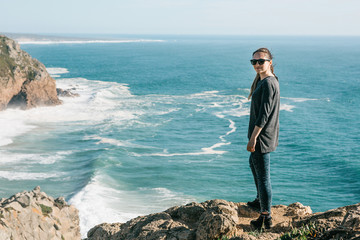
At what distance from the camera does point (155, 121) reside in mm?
49125

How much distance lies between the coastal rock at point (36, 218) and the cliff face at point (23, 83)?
4217cm

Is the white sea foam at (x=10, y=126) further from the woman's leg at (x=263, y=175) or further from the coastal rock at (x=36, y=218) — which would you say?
the woman's leg at (x=263, y=175)

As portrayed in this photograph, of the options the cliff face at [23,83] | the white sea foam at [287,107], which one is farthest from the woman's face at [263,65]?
the white sea foam at [287,107]

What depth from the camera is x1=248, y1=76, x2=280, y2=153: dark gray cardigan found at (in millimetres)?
6430

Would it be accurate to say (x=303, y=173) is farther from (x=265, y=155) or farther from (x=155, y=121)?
(x=265, y=155)

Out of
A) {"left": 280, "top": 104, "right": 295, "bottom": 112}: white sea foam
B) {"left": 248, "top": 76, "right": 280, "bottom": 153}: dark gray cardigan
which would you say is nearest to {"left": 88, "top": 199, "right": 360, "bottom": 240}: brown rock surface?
{"left": 248, "top": 76, "right": 280, "bottom": 153}: dark gray cardigan

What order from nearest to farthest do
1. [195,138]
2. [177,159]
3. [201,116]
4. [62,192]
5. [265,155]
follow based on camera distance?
[265,155]
[62,192]
[177,159]
[195,138]
[201,116]

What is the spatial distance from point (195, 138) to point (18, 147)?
1837cm

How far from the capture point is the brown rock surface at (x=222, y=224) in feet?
18.7

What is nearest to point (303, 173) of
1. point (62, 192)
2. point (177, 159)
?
point (177, 159)

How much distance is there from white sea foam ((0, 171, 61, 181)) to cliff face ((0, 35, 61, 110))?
2518 cm

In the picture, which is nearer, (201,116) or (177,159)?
(177,159)

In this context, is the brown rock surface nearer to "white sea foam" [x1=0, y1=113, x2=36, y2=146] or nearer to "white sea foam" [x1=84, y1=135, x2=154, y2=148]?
"white sea foam" [x1=84, y1=135, x2=154, y2=148]

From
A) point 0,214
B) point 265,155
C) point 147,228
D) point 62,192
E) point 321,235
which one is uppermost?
point 265,155
